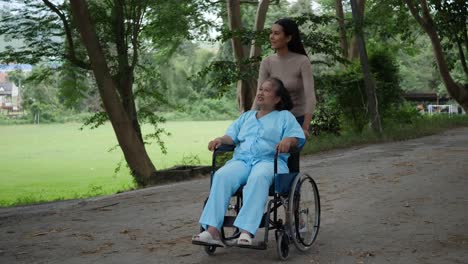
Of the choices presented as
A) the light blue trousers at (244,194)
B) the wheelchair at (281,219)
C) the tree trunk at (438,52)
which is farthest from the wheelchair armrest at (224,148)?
A: the tree trunk at (438,52)

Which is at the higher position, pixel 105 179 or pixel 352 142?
Answer: pixel 352 142

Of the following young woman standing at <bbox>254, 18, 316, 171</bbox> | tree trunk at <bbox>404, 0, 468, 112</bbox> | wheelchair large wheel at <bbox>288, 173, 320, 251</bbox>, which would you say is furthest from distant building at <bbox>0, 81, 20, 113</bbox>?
young woman standing at <bbox>254, 18, 316, 171</bbox>

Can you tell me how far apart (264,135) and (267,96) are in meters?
0.25

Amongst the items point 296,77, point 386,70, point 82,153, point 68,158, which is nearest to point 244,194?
point 296,77

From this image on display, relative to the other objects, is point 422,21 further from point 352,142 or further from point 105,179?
point 105,179

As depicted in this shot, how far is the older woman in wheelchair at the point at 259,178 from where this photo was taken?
365 cm

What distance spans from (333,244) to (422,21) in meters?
Answer: 13.4

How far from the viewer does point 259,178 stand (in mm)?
3684

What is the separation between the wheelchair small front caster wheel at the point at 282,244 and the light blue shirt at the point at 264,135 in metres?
0.44

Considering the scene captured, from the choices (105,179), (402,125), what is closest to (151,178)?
(402,125)

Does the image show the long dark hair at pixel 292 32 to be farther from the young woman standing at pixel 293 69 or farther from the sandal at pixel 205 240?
the sandal at pixel 205 240

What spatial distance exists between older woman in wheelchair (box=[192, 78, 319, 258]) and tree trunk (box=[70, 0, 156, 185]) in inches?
279

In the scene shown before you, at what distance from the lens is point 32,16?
13.2m

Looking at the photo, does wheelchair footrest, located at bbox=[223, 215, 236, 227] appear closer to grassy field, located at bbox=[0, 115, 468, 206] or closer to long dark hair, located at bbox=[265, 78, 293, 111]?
long dark hair, located at bbox=[265, 78, 293, 111]
